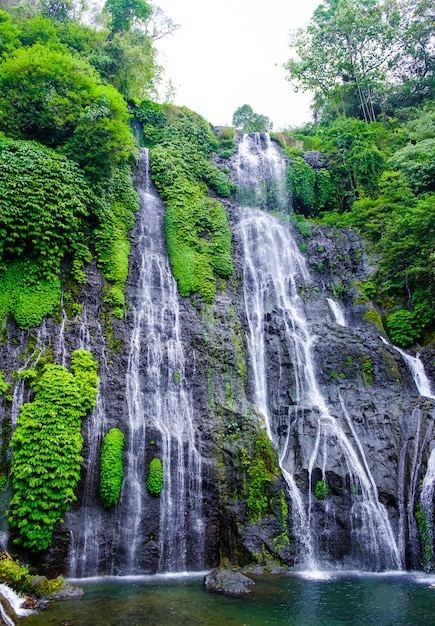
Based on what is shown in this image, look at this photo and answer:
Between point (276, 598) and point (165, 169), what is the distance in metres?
19.6

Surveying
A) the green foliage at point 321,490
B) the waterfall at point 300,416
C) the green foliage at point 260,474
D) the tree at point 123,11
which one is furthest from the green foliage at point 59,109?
the tree at point 123,11

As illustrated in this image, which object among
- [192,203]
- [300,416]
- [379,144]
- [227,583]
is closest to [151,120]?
[192,203]

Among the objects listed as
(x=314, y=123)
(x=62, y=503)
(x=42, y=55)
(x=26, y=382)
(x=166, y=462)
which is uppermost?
(x=314, y=123)

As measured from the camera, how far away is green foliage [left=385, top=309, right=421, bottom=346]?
17672mm

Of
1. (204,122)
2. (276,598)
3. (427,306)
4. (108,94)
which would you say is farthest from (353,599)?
(204,122)

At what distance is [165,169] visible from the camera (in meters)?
22.5

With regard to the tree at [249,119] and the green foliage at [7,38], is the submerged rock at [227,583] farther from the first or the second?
the tree at [249,119]

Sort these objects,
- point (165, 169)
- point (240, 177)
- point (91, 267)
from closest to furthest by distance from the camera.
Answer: point (91, 267) < point (165, 169) < point (240, 177)

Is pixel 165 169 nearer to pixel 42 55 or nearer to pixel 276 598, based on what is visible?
pixel 42 55

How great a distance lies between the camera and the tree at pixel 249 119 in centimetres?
4181

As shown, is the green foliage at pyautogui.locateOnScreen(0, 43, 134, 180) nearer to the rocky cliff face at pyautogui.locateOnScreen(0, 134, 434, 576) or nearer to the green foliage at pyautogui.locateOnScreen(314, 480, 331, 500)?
the rocky cliff face at pyautogui.locateOnScreen(0, 134, 434, 576)

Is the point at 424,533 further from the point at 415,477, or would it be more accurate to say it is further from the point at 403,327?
the point at 403,327

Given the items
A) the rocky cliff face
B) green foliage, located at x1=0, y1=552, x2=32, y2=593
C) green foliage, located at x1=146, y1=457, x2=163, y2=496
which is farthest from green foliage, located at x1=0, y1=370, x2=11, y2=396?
green foliage, located at x1=146, y1=457, x2=163, y2=496

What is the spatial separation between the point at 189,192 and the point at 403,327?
12.3 meters
